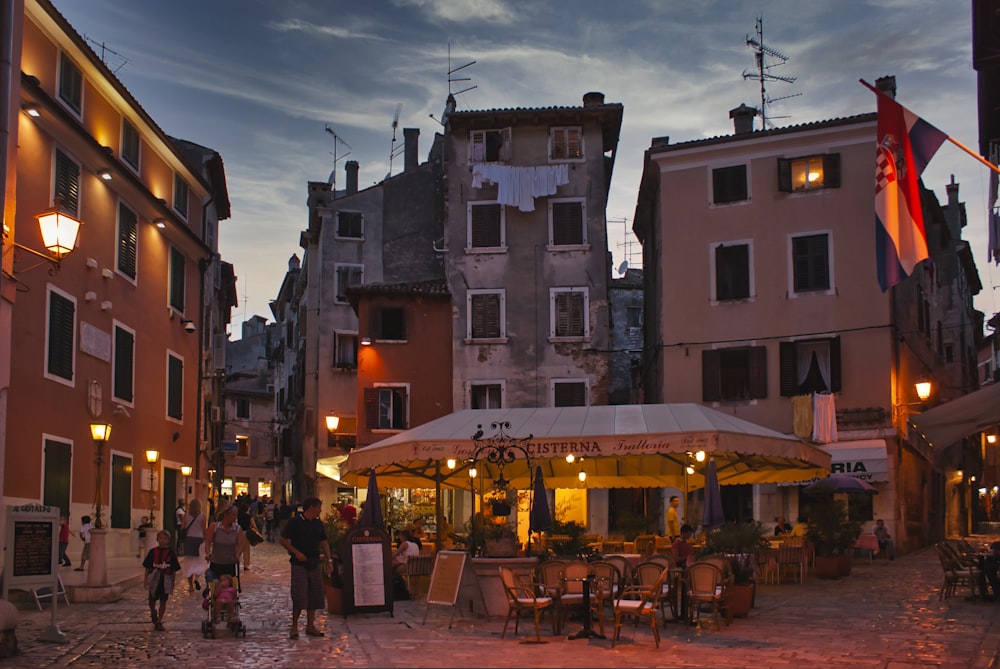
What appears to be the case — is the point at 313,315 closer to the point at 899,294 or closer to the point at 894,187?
the point at 899,294

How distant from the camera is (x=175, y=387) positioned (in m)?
30.7

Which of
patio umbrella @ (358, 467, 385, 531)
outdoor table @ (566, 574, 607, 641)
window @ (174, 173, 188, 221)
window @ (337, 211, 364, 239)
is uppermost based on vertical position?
window @ (337, 211, 364, 239)

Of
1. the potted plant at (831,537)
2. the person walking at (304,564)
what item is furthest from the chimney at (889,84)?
the person walking at (304,564)

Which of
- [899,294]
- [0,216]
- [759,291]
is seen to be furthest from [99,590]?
[899,294]

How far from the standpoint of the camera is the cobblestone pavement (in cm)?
1182

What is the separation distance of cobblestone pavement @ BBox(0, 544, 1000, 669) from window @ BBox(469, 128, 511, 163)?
22726 millimetres

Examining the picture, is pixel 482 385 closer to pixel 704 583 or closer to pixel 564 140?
pixel 564 140

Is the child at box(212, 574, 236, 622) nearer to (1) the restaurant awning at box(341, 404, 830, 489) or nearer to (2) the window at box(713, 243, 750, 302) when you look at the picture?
(1) the restaurant awning at box(341, 404, 830, 489)

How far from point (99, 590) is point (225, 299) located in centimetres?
3471

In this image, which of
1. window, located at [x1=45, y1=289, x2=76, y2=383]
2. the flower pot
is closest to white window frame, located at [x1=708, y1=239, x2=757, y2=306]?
the flower pot

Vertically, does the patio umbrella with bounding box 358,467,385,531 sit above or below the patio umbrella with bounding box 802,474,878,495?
below

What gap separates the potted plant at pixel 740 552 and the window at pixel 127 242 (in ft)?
47.6

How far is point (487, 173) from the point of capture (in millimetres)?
38438

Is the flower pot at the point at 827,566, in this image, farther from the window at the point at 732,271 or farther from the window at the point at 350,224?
the window at the point at 350,224
